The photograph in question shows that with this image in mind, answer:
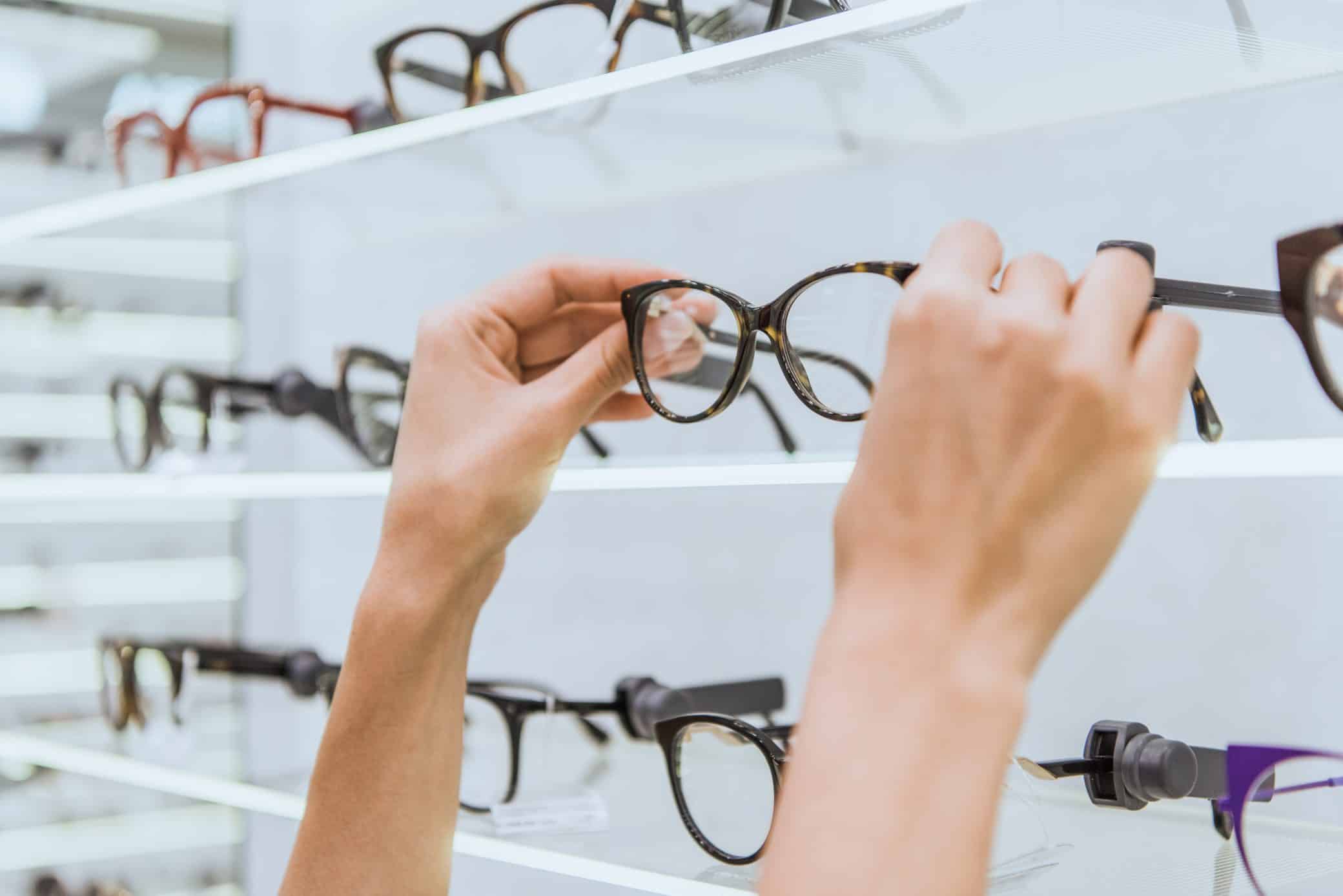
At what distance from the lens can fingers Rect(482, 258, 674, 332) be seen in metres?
0.81

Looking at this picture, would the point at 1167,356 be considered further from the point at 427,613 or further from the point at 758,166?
the point at 758,166

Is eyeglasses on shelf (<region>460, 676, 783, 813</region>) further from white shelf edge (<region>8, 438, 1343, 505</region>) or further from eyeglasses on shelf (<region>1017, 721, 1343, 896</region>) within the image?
eyeglasses on shelf (<region>1017, 721, 1343, 896</region>)

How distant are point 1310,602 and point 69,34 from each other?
155cm

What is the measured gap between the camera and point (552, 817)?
907 millimetres

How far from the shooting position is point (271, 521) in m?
1.47

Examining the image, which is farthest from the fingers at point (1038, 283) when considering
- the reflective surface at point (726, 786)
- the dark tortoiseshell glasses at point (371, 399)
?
the dark tortoiseshell glasses at point (371, 399)

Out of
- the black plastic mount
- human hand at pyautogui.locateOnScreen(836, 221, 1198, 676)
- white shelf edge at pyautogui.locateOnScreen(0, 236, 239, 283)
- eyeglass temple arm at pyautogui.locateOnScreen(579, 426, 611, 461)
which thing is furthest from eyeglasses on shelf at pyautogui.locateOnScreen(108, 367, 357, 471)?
human hand at pyautogui.locateOnScreen(836, 221, 1198, 676)

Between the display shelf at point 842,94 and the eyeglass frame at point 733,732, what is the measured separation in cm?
41

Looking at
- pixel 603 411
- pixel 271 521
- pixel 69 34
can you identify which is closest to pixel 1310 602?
pixel 603 411

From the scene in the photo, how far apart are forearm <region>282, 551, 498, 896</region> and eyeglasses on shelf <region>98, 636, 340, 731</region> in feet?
1.56

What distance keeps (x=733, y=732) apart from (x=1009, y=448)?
1.47 feet

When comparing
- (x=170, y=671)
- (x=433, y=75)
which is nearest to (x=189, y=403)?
(x=170, y=671)

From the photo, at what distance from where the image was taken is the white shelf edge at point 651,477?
0.57m

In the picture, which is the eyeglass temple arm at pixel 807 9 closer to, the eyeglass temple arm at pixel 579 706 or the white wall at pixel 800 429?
the white wall at pixel 800 429
